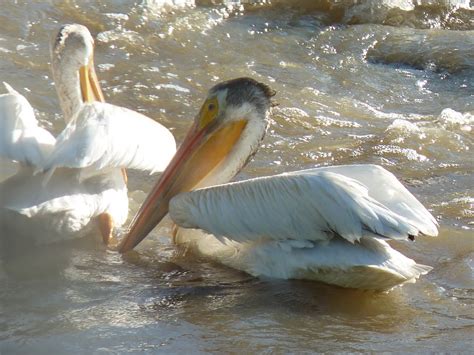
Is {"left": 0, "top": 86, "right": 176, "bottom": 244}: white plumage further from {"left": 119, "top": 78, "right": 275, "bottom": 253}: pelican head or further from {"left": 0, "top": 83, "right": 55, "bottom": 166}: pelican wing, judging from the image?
{"left": 119, "top": 78, "right": 275, "bottom": 253}: pelican head

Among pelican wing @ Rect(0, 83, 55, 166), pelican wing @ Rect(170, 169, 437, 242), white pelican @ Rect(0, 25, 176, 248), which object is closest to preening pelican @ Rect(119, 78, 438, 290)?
pelican wing @ Rect(170, 169, 437, 242)

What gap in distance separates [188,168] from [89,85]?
96cm

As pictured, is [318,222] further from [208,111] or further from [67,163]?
[67,163]

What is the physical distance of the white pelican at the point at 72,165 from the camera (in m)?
4.02

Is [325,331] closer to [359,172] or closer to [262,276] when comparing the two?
[262,276]

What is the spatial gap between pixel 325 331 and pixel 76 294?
3.09 ft

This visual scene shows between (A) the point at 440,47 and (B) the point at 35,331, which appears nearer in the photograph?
(B) the point at 35,331

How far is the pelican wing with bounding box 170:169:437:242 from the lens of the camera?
388cm

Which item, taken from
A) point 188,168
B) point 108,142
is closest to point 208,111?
point 188,168

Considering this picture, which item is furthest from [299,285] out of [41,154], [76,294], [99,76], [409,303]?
[99,76]

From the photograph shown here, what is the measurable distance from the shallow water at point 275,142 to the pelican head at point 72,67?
337 mm

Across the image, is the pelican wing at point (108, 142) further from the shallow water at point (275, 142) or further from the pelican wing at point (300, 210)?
the shallow water at point (275, 142)

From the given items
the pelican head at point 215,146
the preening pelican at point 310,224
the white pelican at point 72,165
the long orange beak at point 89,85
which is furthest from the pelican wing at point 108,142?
the long orange beak at point 89,85

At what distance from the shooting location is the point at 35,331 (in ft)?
11.0
